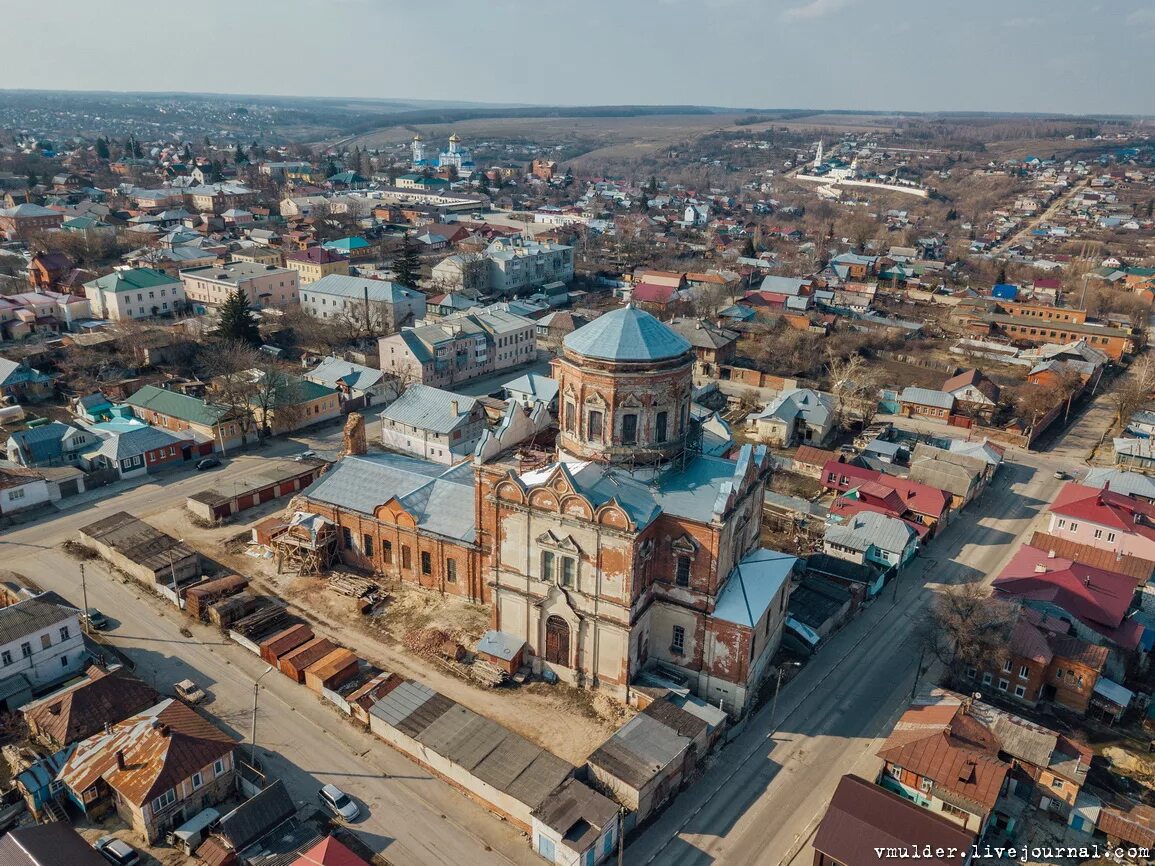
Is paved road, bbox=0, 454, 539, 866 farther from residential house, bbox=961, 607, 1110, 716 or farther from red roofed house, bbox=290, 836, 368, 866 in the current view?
residential house, bbox=961, 607, 1110, 716

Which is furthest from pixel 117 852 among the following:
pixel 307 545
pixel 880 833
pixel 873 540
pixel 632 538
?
pixel 873 540

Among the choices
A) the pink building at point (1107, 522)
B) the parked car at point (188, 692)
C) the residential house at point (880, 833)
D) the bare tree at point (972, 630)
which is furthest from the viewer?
the pink building at point (1107, 522)

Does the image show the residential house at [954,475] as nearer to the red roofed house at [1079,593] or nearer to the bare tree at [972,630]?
the red roofed house at [1079,593]

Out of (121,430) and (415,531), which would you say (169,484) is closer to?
(121,430)

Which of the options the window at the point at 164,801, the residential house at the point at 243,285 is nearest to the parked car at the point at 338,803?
the window at the point at 164,801

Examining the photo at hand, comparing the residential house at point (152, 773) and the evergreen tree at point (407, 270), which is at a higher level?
the evergreen tree at point (407, 270)

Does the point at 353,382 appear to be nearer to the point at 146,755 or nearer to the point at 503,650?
the point at 503,650

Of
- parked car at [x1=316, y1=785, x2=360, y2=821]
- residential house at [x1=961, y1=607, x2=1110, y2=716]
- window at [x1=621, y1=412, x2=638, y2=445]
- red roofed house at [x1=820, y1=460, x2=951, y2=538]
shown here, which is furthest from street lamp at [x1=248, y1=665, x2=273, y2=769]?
red roofed house at [x1=820, y1=460, x2=951, y2=538]
